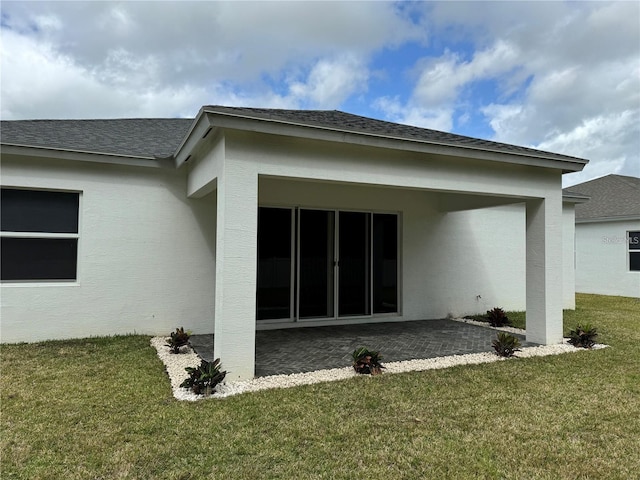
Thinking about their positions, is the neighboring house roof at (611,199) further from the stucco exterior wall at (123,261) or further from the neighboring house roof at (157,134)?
the stucco exterior wall at (123,261)

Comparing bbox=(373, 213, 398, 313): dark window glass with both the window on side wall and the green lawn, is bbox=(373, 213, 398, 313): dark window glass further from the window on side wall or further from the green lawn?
the window on side wall

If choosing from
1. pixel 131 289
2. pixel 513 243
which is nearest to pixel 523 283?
pixel 513 243

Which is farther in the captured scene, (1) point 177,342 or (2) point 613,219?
(2) point 613,219

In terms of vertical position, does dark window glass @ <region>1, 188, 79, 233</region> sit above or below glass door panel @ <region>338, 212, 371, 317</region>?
above

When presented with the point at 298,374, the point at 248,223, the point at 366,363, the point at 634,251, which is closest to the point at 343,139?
the point at 248,223

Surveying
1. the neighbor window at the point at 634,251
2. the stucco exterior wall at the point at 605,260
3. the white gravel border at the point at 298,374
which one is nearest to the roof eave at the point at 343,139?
the white gravel border at the point at 298,374

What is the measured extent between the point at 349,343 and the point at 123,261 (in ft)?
15.3

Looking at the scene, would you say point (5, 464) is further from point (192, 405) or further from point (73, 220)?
point (73, 220)

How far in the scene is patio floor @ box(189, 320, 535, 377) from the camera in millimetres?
6324

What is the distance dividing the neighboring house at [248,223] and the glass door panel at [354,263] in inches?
1.3

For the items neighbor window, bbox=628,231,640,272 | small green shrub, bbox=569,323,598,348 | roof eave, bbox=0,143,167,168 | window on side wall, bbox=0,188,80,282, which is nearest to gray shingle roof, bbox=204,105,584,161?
roof eave, bbox=0,143,167,168

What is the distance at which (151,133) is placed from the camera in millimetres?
10258

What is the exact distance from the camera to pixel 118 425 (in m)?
3.98

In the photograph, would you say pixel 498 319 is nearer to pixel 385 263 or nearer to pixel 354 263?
pixel 385 263
